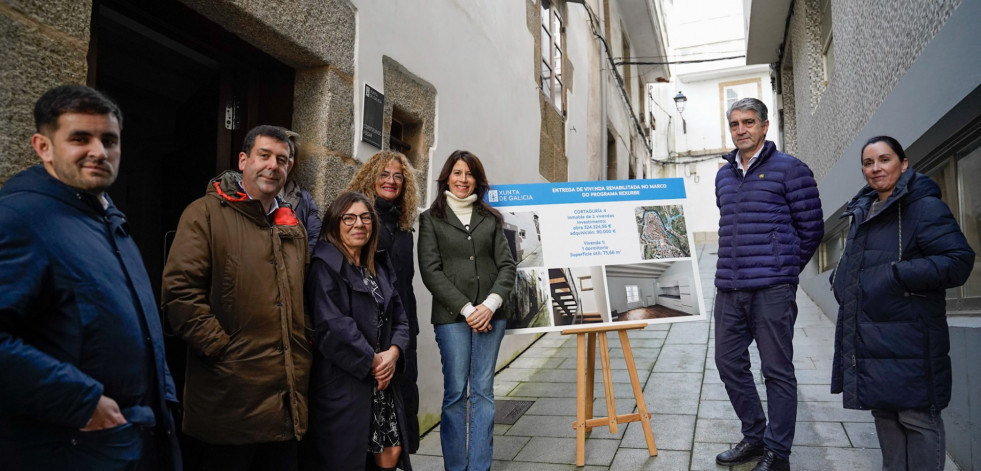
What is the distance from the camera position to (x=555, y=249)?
339cm

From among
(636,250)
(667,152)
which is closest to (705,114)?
(667,152)

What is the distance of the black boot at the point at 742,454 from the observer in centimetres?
302

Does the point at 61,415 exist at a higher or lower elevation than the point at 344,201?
lower

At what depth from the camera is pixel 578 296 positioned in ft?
11.1

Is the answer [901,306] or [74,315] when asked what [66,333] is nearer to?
[74,315]

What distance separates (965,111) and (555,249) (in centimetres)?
197

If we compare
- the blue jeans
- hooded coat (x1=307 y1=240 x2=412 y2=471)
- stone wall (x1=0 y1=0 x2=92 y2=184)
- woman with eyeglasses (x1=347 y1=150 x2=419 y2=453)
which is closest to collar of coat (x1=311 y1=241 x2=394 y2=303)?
hooded coat (x1=307 y1=240 x2=412 y2=471)

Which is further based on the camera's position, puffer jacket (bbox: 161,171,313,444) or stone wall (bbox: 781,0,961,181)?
stone wall (bbox: 781,0,961,181)

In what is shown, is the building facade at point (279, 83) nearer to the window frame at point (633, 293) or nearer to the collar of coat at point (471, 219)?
the collar of coat at point (471, 219)

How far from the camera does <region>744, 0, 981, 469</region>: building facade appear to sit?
255cm

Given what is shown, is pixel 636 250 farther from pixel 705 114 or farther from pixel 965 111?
pixel 705 114

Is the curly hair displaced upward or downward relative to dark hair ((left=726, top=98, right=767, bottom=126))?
downward

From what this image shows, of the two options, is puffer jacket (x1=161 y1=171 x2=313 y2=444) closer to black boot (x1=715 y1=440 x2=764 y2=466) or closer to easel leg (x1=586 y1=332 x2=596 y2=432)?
easel leg (x1=586 y1=332 x2=596 y2=432)

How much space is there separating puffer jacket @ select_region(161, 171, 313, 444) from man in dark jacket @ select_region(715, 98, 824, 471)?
2.12 meters
